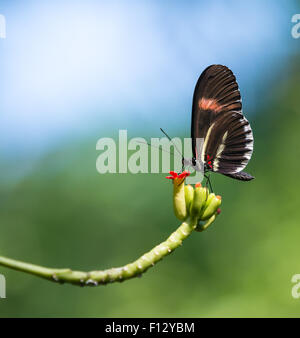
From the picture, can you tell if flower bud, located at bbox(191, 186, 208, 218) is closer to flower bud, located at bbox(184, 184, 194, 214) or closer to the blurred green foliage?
flower bud, located at bbox(184, 184, 194, 214)

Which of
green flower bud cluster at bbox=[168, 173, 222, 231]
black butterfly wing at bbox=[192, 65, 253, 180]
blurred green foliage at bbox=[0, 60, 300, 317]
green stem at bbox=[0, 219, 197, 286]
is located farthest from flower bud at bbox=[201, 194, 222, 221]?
blurred green foliage at bbox=[0, 60, 300, 317]

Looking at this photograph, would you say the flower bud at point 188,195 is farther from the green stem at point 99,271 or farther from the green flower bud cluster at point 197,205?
the green stem at point 99,271

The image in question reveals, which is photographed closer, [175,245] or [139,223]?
[175,245]

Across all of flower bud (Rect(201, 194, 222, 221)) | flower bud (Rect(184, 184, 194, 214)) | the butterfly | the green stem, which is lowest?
the green stem

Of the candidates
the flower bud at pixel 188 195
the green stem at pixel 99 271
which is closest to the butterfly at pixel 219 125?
the flower bud at pixel 188 195

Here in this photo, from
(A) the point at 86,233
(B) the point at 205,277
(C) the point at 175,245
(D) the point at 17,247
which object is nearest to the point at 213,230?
(B) the point at 205,277

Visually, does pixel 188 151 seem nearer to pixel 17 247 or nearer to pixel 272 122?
pixel 272 122

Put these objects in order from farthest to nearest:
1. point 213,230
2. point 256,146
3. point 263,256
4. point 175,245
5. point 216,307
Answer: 1. point 256,146
2. point 213,230
3. point 263,256
4. point 216,307
5. point 175,245
